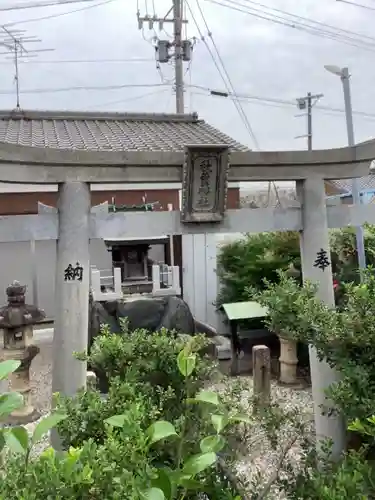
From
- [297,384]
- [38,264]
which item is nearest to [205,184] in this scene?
[297,384]

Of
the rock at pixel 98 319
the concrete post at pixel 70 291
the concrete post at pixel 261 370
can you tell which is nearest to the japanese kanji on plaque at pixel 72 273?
the concrete post at pixel 70 291

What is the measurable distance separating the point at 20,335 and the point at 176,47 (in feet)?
37.8

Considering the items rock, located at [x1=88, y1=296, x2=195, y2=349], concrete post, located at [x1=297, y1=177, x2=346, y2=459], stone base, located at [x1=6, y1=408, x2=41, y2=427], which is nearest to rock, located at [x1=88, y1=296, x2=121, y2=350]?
rock, located at [x1=88, y1=296, x2=195, y2=349]

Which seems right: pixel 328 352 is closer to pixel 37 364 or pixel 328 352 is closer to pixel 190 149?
pixel 190 149

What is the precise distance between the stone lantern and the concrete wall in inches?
207

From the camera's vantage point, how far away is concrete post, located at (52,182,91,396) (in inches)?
148

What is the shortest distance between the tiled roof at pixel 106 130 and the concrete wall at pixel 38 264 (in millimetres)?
3602

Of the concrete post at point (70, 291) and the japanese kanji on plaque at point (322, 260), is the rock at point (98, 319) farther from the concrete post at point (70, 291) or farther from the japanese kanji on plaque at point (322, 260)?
the japanese kanji on plaque at point (322, 260)

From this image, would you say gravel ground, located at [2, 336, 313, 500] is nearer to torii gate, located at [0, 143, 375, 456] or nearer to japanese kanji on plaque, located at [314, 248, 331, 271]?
torii gate, located at [0, 143, 375, 456]

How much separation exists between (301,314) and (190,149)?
1805mm

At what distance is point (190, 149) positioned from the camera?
3963 millimetres

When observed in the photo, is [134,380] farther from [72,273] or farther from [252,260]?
[252,260]

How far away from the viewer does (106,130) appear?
850 cm

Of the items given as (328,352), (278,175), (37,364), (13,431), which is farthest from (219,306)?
(13,431)
